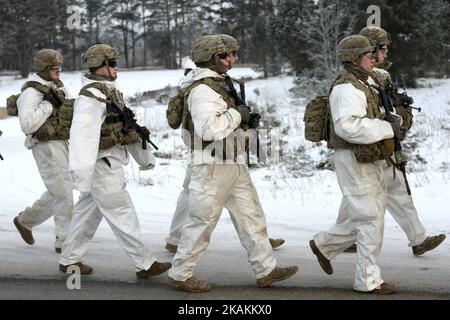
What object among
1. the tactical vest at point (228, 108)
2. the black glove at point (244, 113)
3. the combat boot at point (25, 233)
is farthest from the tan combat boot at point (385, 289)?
the combat boot at point (25, 233)

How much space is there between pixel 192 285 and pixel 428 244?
2297 mm

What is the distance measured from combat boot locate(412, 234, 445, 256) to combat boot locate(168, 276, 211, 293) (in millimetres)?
2090

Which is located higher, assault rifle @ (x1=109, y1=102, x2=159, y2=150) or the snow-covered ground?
assault rifle @ (x1=109, y1=102, x2=159, y2=150)

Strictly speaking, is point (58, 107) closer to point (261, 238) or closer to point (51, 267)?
point (51, 267)

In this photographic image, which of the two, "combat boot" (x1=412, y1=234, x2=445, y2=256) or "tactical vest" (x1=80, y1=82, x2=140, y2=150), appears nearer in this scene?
"tactical vest" (x1=80, y1=82, x2=140, y2=150)

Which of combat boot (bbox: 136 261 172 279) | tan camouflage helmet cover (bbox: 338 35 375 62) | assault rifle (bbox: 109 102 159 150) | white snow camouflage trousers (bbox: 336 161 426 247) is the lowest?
combat boot (bbox: 136 261 172 279)

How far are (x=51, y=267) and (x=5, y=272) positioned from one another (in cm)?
40

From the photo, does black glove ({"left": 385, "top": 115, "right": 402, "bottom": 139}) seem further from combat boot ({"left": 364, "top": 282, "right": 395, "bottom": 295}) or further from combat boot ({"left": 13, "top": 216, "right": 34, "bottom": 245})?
combat boot ({"left": 13, "top": 216, "right": 34, "bottom": 245})

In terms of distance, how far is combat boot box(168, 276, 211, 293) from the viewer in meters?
5.50

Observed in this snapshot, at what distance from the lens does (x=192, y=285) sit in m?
5.50

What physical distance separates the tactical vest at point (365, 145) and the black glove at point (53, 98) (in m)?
2.86

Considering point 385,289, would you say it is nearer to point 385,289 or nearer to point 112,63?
point 385,289

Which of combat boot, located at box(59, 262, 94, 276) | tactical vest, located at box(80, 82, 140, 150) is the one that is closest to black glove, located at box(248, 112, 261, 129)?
tactical vest, located at box(80, 82, 140, 150)
